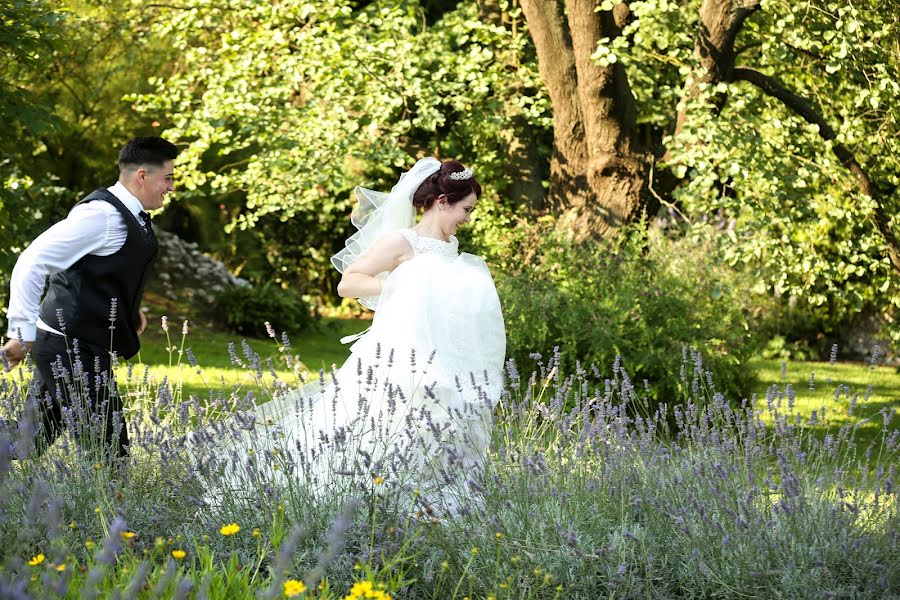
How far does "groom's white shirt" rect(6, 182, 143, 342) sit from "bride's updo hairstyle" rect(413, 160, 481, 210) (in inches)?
57.1

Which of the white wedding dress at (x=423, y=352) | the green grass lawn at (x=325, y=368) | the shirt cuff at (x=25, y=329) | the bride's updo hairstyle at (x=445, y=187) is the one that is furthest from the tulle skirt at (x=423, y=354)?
the green grass lawn at (x=325, y=368)

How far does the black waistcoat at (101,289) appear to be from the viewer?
412 cm

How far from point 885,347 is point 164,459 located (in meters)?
11.9

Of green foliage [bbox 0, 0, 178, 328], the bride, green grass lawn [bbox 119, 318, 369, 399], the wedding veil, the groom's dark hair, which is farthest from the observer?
green foliage [bbox 0, 0, 178, 328]

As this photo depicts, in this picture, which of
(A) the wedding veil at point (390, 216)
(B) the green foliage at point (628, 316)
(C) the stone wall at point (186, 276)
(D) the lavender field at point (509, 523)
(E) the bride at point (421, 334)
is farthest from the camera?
(C) the stone wall at point (186, 276)

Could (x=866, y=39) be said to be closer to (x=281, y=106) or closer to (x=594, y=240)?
(x=594, y=240)

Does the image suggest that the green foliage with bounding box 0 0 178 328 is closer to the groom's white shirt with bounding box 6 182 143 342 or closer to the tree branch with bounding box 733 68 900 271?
the tree branch with bounding box 733 68 900 271

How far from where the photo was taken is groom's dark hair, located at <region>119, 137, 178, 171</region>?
167 inches

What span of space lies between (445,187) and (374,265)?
53 centimetres

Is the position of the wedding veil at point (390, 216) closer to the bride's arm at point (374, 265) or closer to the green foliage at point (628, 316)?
the bride's arm at point (374, 265)

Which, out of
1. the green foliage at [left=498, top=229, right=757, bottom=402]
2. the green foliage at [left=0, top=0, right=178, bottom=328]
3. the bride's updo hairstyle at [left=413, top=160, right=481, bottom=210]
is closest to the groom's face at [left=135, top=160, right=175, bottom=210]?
the bride's updo hairstyle at [left=413, top=160, right=481, bottom=210]

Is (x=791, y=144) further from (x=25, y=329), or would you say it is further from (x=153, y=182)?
(x=25, y=329)

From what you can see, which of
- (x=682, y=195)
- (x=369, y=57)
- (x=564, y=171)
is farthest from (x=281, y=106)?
(x=682, y=195)

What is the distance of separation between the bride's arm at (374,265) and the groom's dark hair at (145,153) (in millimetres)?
1085
